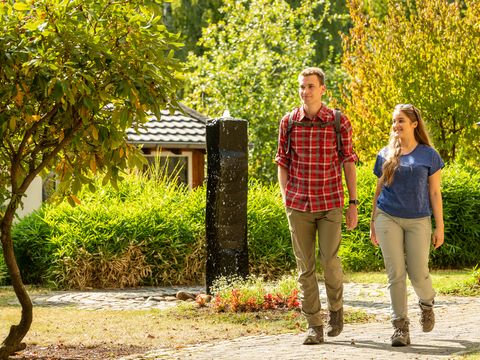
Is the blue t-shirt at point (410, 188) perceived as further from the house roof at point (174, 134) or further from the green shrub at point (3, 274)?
the house roof at point (174, 134)

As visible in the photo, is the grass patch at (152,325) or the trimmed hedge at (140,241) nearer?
the grass patch at (152,325)

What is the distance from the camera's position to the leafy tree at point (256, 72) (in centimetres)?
3372

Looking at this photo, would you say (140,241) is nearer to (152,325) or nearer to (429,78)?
(152,325)

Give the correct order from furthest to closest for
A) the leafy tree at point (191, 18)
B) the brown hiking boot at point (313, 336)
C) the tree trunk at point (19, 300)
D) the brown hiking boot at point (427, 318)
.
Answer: the leafy tree at point (191, 18) < the brown hiking boot at point (427, 318) < the brown hiking boot at point (313, 336) < the tree trunk at point (19, 300)

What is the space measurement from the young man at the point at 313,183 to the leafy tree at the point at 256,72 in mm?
23609

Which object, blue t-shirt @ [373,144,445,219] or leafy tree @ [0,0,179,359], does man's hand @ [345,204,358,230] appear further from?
leafy tree @ [0,0,179,359]

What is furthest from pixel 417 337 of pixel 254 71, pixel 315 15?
pixel 315 15

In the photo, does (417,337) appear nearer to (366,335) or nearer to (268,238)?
(366,335)

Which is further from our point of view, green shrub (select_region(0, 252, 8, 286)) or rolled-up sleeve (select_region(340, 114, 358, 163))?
green shrub (select_region(0, 252, 8, 286))

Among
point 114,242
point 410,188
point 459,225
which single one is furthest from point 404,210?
point 459,225

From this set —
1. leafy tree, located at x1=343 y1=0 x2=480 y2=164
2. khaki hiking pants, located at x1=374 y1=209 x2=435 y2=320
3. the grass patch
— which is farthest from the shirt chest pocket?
leafy tree, located at x1=343 y1=0 x2=480 y2=164

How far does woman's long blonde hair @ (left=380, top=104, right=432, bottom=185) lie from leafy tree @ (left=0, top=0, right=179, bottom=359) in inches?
69.1

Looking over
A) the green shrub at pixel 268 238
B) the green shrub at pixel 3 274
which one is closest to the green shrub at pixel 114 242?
the green shrub at pixel 3 274

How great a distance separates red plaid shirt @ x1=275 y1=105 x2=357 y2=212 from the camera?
8742mm
